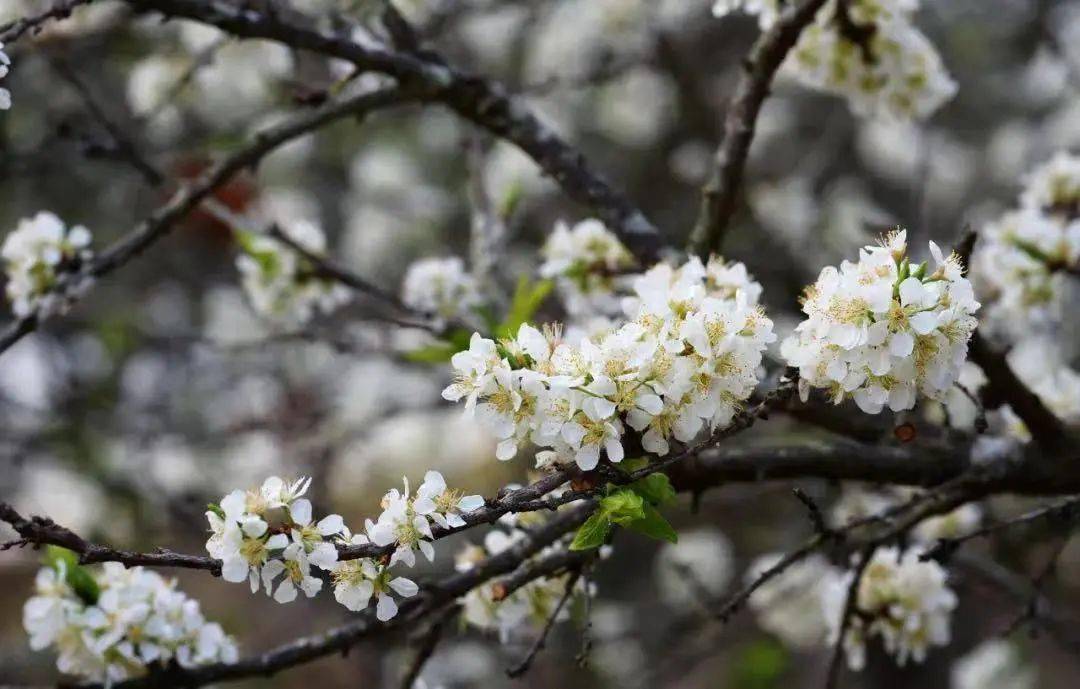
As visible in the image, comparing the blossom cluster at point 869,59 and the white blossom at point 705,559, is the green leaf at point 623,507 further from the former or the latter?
the white blossom at point 705,559

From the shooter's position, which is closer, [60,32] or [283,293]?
[283,293]

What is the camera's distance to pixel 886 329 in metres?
1.51

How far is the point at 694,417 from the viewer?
1.61 metres

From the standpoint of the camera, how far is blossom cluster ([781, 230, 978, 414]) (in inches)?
59.3

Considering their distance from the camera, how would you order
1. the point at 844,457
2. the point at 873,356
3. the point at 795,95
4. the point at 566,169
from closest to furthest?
the point at 873,356
the point at 844,457
the point at 566,169
the point at 795,95

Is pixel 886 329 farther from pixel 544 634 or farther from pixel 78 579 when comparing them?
pixel 78 579

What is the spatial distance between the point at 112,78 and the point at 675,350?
6944 millimetres

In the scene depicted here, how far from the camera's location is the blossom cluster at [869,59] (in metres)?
→ 2.75

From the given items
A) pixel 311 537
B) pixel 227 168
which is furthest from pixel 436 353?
pixel 311 537

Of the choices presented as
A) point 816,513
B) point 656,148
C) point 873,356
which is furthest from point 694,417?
point 656,148

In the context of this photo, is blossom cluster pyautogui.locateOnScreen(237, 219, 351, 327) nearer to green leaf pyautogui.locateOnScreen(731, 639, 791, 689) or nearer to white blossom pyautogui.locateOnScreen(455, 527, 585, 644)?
white blossom pyautogui.locateOnScreen(455, 527, 585, 644)

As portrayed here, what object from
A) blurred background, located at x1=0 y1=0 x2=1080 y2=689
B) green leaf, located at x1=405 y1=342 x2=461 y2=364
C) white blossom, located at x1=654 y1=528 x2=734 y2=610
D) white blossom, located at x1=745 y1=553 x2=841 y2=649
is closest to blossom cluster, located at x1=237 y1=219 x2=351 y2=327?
green leaf, located at x1=405 y1=342 x2=461 y2=364

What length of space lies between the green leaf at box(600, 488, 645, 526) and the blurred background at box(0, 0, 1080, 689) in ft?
9.34

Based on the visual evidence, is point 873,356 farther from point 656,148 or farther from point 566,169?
point 656,148
